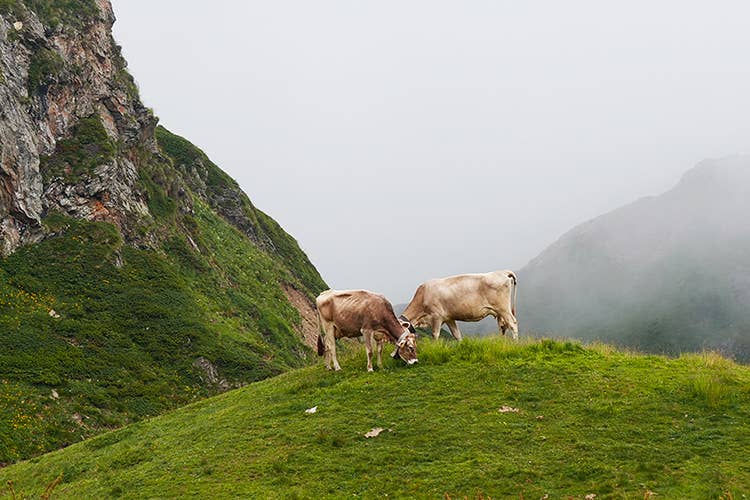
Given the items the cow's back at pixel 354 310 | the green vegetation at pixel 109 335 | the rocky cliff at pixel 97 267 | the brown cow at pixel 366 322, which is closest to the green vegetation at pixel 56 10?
the rocky cliff at pixel 97 267

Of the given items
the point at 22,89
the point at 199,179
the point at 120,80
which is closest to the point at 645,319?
the point at 199,179

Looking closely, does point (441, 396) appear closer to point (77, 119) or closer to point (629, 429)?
point (629, 429)

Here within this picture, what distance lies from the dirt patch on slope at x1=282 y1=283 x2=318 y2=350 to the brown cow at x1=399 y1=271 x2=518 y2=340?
39.6 metres

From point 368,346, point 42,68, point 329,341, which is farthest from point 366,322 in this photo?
point 42,68

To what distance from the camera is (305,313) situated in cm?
7162

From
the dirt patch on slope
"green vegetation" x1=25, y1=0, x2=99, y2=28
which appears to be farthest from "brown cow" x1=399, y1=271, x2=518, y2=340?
"green vegetation" x1=25, y1=0, x2=99, y2=28

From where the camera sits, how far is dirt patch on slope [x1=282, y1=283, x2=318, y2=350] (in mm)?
64356

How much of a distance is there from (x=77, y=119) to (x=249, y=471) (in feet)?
160

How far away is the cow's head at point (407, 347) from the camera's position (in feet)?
66.4

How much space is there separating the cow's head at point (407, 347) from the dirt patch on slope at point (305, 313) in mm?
42770

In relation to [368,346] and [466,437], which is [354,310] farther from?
[466,437]

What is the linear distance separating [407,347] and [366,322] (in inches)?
65.9

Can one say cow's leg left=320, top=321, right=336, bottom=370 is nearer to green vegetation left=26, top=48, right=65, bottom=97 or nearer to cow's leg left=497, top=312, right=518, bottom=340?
cow's leg left=497, top=312, right=518, bottom=340

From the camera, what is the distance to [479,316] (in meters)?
24.1
